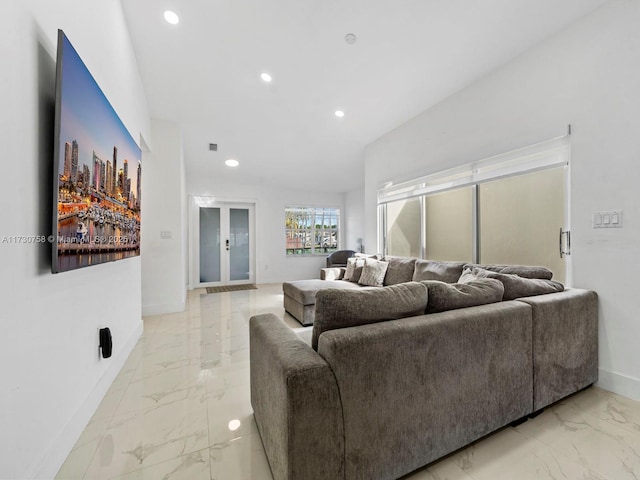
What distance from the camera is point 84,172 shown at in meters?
1.43

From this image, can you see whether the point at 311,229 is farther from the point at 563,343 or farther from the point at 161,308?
the point at 563,343

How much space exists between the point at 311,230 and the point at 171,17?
18.1 feet

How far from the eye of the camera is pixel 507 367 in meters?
1.45

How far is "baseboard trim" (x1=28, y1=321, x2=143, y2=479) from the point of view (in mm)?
1136

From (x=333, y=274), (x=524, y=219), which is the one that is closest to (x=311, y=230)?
(x=333, y=274)

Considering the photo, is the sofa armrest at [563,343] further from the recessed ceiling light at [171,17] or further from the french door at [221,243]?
the french door at [221,243]

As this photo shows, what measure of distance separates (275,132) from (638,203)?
4.04 meters

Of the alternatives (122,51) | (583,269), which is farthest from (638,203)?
(122,51)

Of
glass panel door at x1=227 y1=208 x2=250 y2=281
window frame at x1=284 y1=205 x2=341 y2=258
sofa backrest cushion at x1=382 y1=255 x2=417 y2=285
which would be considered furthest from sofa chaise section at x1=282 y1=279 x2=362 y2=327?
window frame at x1=284 y1=205 x2=341 y2=258

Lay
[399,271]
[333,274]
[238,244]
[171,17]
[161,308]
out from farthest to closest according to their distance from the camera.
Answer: [238,244] → [333,274] → [161,308] → [399,271] → [171,17]

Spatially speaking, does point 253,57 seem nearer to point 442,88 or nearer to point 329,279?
point 442,88

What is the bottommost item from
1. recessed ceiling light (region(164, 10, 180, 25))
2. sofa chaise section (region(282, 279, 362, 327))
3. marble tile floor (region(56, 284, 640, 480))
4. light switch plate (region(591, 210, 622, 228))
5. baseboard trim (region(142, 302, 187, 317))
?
marble tile floor (region(56, 284, 640, 480))

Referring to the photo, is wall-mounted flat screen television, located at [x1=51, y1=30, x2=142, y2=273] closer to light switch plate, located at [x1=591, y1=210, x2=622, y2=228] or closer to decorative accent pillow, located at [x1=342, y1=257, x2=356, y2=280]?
decorative accent pillow, located at [x1=342, y1=257, x2=356, y2=280]

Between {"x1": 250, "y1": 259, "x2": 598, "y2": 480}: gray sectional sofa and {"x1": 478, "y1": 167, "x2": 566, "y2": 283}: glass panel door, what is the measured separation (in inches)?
37.5
